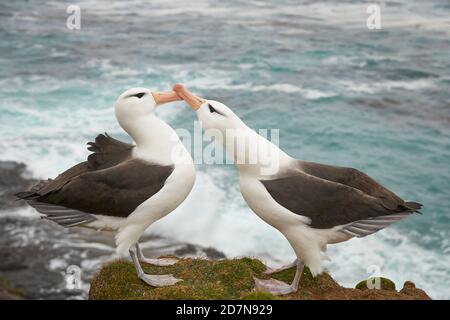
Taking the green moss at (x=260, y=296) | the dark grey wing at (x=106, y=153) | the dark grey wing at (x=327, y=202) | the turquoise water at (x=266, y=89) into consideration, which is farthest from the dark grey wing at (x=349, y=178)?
the turquoise water at (x=266, y=89)

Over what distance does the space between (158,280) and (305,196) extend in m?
2.65

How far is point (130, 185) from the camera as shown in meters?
8.84

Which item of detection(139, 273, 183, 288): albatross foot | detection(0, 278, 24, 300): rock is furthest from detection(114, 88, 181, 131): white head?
detection(0, 278, 24, 300): rock

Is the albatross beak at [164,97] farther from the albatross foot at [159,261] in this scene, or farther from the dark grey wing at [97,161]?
the albatross foot at [159,261]

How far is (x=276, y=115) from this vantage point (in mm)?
32500

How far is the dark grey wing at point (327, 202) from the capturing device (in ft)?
27.9

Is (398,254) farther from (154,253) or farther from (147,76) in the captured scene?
(147,76)

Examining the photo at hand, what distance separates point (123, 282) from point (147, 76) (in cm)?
2865

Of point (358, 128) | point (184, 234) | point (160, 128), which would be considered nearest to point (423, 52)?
point (358, 128)

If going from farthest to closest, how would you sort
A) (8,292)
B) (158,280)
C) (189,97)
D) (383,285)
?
(8,292) < (383,285) < (158,280) < (189,97)

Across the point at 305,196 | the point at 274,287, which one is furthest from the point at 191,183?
the point at 274,287

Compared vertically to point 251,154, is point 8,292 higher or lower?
lower

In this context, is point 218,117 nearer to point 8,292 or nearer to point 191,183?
point 191,183

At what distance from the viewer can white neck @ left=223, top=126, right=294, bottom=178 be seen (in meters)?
8.75
